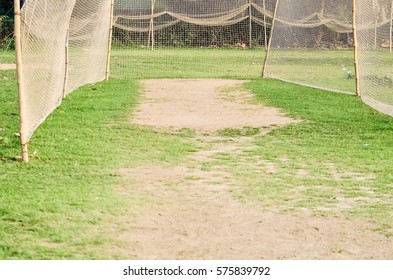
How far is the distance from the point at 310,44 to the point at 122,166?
1235 centimetres

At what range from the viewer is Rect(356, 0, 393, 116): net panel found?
46.4 feet

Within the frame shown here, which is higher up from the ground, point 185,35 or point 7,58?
point 185,35

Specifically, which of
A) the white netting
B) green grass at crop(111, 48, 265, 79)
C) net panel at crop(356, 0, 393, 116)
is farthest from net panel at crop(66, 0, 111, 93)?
net panel at crop(356, 0, 393, 116)

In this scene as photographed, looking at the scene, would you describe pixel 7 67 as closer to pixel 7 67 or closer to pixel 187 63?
pixel 7 67

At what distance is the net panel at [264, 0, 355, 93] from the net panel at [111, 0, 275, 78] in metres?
1.50

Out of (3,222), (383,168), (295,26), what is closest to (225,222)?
(3,222)

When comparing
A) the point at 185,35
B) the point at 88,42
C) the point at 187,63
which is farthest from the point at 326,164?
the point at 185,35

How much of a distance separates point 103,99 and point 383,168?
747 centimetres

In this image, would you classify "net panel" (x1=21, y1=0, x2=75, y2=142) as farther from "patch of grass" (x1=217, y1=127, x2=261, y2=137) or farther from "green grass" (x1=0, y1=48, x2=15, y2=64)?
"green grass" (x1=0, y1=48, x2=15, y2=64)

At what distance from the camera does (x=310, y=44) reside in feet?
66.3

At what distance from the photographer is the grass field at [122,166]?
6266 millimetres
